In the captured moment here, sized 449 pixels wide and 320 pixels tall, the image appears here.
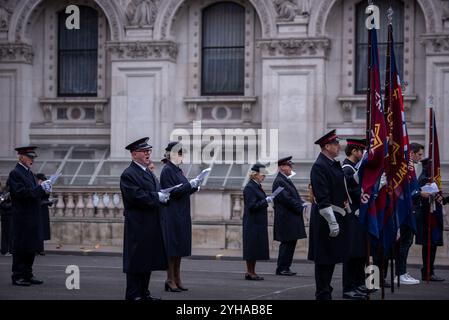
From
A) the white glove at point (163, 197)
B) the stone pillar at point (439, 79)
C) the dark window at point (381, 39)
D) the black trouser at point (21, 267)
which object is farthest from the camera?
the dark window at point (381, 39)

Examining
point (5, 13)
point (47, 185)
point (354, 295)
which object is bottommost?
point (354, 295)

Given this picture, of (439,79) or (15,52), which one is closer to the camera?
(439,79)

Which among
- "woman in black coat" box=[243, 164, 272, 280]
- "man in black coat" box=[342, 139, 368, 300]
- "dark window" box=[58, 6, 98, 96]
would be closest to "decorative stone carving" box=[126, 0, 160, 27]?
"dark window" box=[58, 6, 98, 96]

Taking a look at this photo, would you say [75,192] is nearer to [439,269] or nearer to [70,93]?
[70,93]

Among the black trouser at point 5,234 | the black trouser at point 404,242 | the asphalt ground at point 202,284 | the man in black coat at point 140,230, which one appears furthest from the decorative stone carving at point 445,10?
the man in black coat at point 140,230

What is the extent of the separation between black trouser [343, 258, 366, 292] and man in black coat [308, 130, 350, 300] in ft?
3.48

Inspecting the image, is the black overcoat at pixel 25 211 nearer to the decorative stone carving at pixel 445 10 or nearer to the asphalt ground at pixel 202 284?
the asphalt ground at pixel 202 284

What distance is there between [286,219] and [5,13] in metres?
15.4

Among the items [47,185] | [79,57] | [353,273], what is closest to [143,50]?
[79,57]

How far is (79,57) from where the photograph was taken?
109 ft

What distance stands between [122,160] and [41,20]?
548 cm

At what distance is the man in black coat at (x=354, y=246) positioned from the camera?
1523 cm

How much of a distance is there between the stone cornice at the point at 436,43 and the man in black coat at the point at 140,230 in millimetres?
16001

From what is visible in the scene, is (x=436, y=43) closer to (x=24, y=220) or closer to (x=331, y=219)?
(x=24, y=220)
